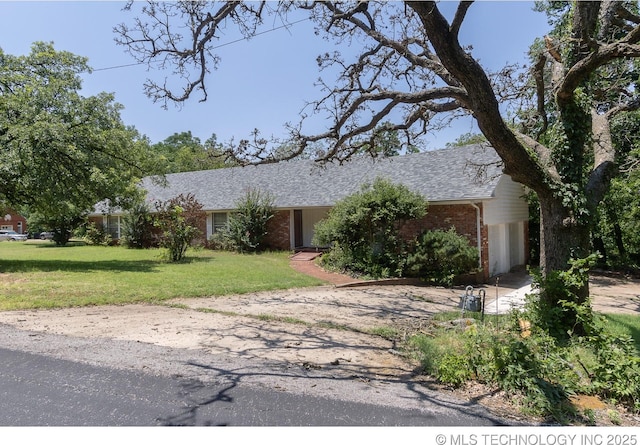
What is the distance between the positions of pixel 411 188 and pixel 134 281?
35.5ft

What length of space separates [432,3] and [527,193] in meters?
15.0

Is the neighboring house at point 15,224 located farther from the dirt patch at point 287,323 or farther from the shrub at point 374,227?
the dirt patch at point 287,323

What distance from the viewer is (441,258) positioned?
44.1ft

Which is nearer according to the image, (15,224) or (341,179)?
(341,179)

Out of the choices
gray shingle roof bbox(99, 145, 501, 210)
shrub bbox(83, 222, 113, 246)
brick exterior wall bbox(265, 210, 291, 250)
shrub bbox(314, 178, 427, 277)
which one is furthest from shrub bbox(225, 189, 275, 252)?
shrub bbox(83, 222, 113, 246)

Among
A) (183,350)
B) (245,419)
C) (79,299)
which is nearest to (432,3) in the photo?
(245,419)

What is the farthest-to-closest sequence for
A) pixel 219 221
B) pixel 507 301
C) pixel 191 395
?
1. pixel 219 221
2. pixel 507 301
3. pixel 191 395

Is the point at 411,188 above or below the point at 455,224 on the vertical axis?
above

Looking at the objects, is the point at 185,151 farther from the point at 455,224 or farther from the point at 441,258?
the point at 441,258

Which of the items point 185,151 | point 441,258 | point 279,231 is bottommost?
point 441,258

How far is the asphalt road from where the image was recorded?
3584 millimetres

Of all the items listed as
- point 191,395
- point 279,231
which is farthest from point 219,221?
point 191,395

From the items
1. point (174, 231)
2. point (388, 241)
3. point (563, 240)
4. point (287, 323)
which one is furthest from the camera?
point (174, 231)

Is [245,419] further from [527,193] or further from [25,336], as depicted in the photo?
[527,193]
